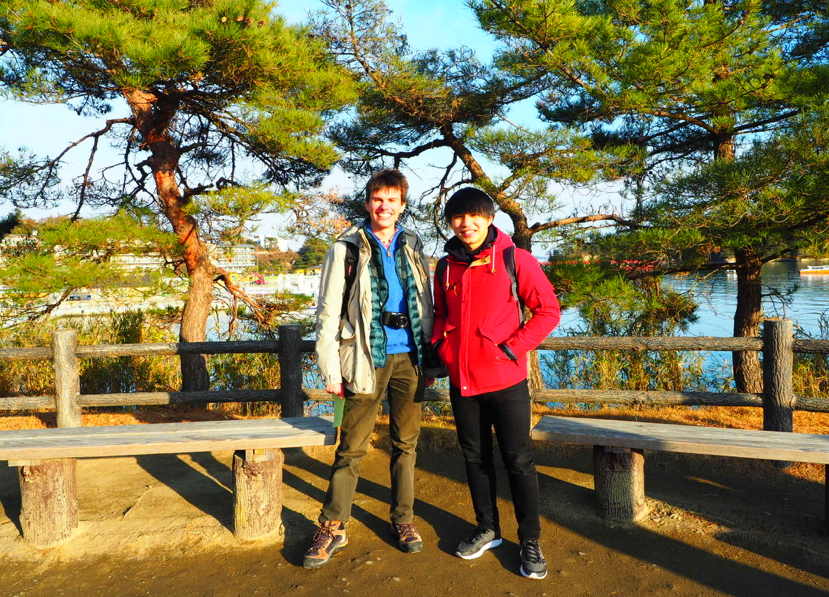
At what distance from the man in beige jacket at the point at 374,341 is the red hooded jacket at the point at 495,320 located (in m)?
0.22

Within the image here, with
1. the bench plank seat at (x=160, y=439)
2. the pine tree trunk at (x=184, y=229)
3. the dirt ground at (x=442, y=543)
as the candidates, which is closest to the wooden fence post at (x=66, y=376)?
the dirt ground at (x=442, y=543)

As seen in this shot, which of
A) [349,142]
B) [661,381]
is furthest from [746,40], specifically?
[349,142]

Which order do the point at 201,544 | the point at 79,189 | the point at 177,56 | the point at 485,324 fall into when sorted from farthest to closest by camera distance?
the point at 79,189 < the point at 177,56 < the point at 201,544 < the point at 485,324

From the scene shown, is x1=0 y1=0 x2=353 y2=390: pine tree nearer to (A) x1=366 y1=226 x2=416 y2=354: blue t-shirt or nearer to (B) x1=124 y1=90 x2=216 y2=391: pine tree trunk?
(B) x1=124 y1=90 x2=216 y2=391: pine tree trunk

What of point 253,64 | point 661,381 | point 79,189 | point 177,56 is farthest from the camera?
point 79,189

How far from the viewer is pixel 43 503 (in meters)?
2.67

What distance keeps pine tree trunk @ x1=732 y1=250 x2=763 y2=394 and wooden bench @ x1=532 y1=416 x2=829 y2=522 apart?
323 centimetres

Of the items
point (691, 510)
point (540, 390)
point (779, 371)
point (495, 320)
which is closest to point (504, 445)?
point (495, 320)

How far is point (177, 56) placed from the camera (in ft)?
13.9

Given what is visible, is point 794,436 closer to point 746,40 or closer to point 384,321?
point 384,321

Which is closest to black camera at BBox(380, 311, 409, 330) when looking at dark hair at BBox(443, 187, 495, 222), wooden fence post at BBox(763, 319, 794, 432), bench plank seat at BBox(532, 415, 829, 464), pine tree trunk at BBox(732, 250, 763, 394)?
dark hair at BBox(443, 187, 495, 222)

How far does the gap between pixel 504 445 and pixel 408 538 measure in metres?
0.62

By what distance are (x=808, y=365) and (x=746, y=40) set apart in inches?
136

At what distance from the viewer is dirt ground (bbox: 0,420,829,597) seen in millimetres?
2285
